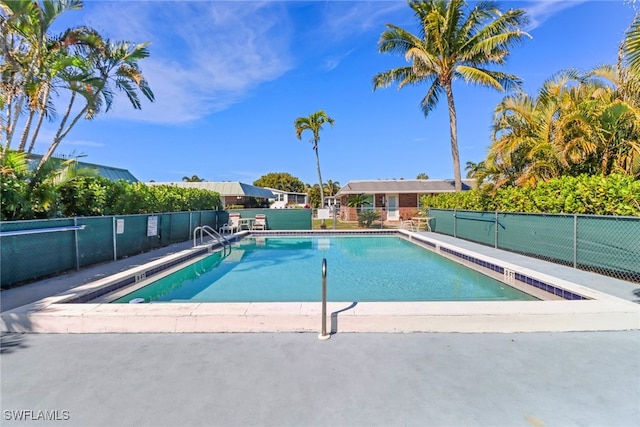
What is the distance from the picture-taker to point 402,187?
24.6 meters

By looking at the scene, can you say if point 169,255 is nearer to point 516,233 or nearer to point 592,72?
point 516,233

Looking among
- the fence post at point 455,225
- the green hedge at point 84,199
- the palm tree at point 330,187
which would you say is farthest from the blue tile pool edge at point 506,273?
the palm tree at point 330,187

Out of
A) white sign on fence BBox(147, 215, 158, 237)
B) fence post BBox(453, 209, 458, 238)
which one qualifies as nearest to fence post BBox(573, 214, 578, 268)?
fence post BBox(453, 209, 458, 238)

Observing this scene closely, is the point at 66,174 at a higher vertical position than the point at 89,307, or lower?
higher

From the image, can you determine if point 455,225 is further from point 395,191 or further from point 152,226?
point 152,226

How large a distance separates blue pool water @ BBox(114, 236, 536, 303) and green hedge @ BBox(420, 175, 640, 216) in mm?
2706

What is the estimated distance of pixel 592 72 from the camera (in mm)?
9820

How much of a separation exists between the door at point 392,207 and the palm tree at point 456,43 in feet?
26.5

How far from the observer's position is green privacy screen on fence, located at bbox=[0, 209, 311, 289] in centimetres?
576

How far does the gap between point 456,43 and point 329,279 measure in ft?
46.4

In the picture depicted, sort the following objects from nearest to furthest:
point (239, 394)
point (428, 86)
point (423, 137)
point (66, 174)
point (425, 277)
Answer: point (239, 394), point (66, 174), point (425, 277), point (428, 86), point (423, 137)

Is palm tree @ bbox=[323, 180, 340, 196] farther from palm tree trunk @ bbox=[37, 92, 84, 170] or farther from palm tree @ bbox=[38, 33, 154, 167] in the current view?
palm tree trunk @ bbox=[37, 92, 84, 170]

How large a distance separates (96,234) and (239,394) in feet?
23.9

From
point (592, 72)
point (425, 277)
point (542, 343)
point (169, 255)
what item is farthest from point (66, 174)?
point (592, 72)
